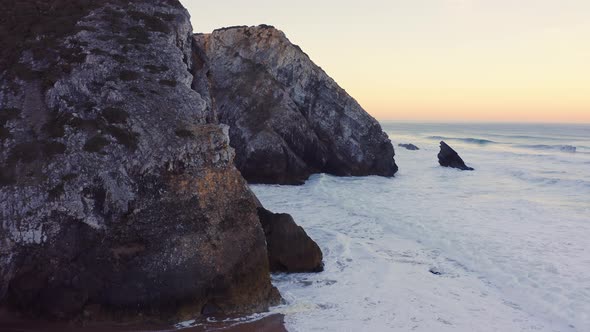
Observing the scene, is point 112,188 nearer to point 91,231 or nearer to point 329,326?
point 91,231

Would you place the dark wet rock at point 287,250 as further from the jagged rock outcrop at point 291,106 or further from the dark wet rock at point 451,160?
the dark wet rock at point 451,160

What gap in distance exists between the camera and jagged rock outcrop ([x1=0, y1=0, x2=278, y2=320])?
27.8 feet

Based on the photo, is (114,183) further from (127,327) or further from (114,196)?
(127,327)

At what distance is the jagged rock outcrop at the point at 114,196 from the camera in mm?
8484

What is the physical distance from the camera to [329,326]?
8.59 m

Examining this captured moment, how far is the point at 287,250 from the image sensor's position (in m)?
11.4

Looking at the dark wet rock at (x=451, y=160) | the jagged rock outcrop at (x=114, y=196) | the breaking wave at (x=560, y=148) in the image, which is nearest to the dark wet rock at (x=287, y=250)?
the jagged rock outcrop at (x=114, y=196)

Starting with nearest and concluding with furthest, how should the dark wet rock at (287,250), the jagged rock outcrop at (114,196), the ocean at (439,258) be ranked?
the jagged rock outcrop at (114,196), the ocean at (439,258), the dark wet rock at (287,250)

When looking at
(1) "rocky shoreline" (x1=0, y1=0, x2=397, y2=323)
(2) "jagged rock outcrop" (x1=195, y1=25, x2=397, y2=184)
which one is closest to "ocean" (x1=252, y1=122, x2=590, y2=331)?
(1) "rocky shoreline" (x1=0, y1=0, x2=397, y2=323)

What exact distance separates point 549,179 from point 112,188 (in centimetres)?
2665

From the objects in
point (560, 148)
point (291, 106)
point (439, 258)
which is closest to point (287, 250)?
point (439, 258)

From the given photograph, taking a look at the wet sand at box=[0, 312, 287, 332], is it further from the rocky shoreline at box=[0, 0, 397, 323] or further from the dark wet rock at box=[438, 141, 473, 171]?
the dark wet rock at box=[438, 141, 473, 171]

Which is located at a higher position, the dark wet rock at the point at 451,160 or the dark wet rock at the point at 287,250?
the dark wet rock at the point at 451,160

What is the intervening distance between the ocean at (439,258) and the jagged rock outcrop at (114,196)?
191cm
